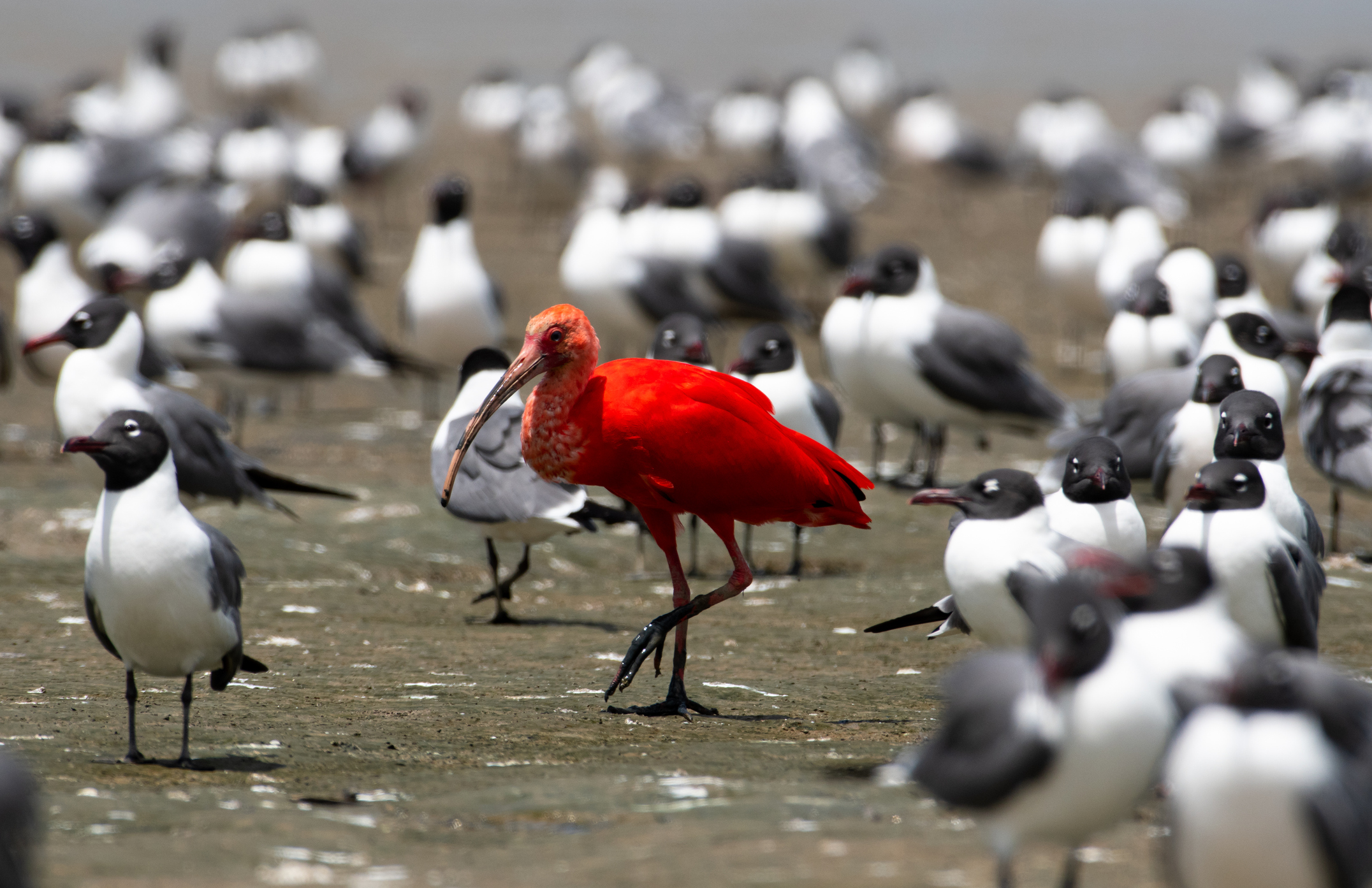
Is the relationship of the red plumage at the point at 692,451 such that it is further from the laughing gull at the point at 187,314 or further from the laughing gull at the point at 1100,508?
the laughing gull at the point at 187,314

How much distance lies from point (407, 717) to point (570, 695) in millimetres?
715

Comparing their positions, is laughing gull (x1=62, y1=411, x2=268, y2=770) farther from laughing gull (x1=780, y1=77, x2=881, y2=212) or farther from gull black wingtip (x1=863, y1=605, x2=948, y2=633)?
laughing gull (x1=780, y1=77, x2=881, y2=212)

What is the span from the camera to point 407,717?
18.9ft

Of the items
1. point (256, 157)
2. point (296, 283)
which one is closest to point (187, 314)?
point (296, 283)

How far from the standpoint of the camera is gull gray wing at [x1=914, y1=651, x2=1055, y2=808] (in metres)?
3.53

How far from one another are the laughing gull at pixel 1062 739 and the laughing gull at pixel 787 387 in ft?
16.8

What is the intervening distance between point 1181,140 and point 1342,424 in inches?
638

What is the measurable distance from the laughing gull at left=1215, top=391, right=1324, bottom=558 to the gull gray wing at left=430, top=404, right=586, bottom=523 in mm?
2861

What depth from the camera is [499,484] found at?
7.57 meters

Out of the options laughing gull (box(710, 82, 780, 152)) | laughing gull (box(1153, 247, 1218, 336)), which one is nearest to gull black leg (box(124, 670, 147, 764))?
laughing gull (box(1153, 247, 1218, 336))

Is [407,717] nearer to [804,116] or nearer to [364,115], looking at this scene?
[804,116]

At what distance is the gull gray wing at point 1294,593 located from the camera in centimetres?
512

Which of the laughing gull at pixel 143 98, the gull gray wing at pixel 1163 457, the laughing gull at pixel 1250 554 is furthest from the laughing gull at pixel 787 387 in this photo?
the laughing gull at pixel 143 98

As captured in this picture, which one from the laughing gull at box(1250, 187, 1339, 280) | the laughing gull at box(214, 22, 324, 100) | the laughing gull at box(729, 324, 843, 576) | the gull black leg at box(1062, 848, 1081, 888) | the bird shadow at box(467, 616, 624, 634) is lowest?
the bird shadow at box(467, 616, 624, 634)
